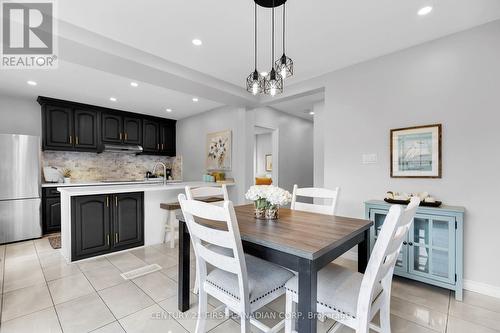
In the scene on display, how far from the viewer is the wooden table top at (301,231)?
1.17 metres

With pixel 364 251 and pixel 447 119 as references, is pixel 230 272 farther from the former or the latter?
pixel 447 119

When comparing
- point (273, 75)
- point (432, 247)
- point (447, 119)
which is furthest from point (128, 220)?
point (447, 119)

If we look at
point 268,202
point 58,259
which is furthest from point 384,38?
point 58,259

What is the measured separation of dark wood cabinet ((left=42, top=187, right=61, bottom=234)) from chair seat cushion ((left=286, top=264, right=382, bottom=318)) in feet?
15.1

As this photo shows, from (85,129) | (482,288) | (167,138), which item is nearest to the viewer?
(482,288)

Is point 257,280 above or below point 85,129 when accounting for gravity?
below

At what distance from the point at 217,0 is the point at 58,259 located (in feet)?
11.5

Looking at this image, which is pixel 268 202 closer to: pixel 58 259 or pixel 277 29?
pixel 277 29

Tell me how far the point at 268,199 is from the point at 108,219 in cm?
250

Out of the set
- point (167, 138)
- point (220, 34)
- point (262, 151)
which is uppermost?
point (220, 34)

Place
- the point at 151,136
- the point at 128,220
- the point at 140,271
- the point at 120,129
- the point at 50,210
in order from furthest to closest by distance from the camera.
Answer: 1. the point at 151,136
2. the point at 120,129
3. the point at 50,210
4. the point at 128,220
5. the point at 140,271

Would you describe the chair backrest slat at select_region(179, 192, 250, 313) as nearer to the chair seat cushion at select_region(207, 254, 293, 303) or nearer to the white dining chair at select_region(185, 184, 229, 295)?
the chair seat cushion at select_region(207, 254, 293, 303)

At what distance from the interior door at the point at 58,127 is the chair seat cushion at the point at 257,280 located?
461 cm

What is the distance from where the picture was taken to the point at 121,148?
505 cm
